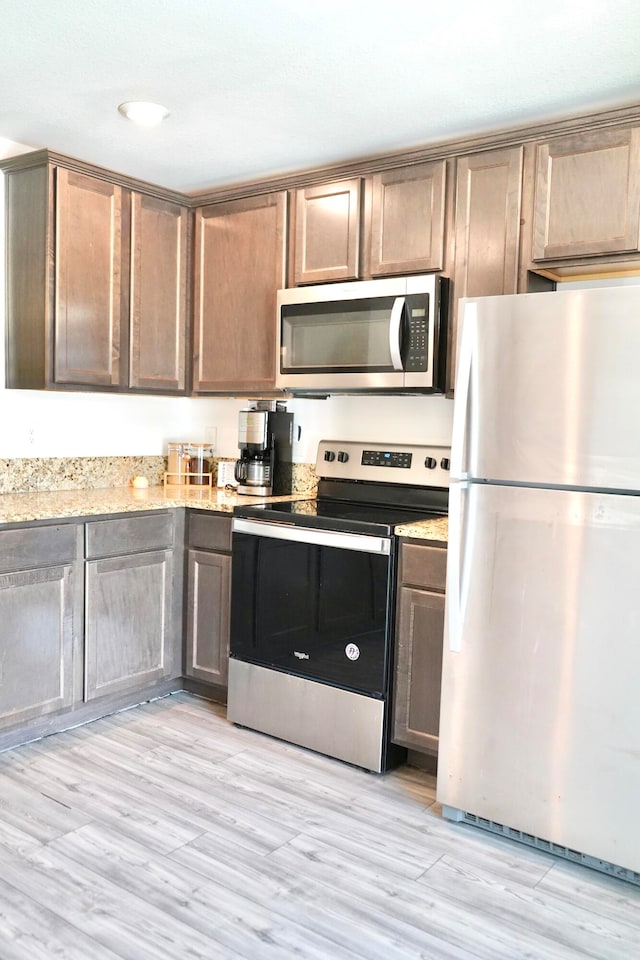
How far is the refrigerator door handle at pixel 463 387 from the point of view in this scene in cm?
235

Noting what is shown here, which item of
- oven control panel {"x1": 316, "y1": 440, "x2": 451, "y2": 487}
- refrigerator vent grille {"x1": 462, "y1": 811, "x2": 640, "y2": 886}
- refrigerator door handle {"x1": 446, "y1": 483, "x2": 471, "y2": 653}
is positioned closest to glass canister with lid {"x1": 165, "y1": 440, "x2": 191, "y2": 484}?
oven control panel {"x1": 316, "y1": 440, "x2": 451, "y2": 487}

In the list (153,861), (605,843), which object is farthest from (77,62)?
(605,843)

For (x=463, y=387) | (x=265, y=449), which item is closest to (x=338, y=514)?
(x=265, y=449)

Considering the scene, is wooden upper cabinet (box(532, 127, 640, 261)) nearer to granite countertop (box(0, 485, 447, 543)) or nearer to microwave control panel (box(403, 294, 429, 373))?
microwave control panel (box(403, 294, 429, 373))

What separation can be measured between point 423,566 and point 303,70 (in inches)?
64.7

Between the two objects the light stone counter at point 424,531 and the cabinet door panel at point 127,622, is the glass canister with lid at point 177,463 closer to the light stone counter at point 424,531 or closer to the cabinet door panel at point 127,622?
the cabinet door panel at point 127,622

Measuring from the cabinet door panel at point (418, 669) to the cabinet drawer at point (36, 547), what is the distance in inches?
50.3

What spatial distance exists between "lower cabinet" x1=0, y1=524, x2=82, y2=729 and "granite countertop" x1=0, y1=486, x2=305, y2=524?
0.06m

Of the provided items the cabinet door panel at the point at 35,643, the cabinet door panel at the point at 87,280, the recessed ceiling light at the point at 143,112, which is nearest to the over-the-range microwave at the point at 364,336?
the cabinet door panel at the point at 87,280

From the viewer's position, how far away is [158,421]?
411 cm

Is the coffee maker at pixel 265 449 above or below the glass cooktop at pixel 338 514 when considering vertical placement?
above

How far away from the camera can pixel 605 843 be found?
7.25 ft

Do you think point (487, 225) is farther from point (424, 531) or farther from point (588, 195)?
point (424, 531)

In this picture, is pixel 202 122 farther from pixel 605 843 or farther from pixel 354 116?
pixel 605 843
